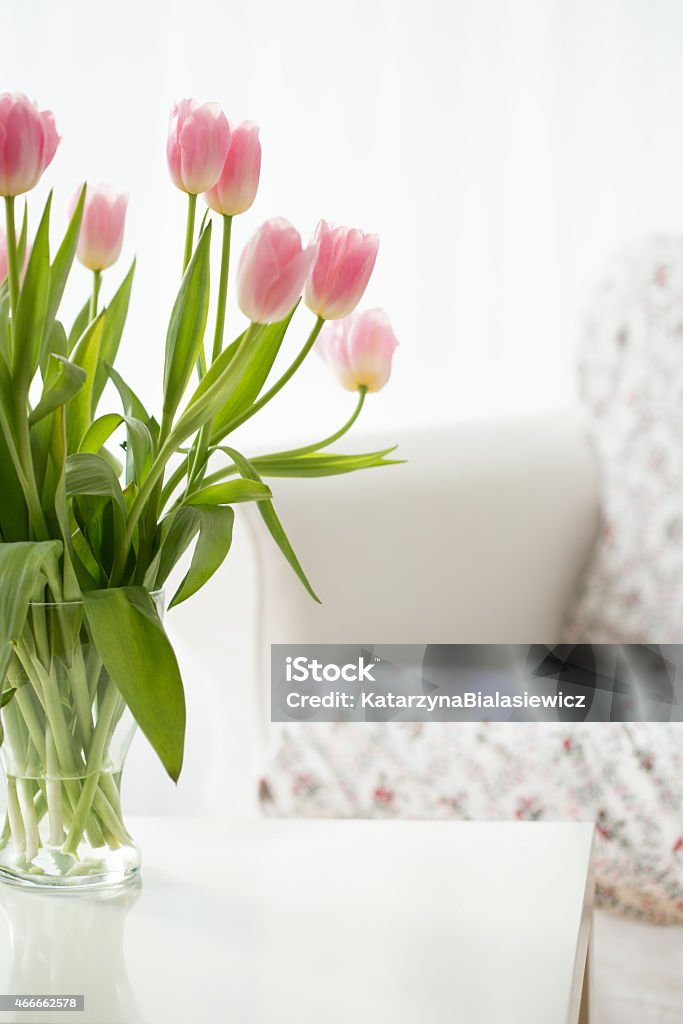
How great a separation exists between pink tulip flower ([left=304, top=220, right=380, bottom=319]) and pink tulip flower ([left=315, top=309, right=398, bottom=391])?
6 centimetres

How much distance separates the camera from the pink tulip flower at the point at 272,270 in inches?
19.2

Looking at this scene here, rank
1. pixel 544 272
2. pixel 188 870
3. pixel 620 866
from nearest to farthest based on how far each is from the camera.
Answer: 1. pixel 188 870
2. pixel 620 866
3. pixel 544 272

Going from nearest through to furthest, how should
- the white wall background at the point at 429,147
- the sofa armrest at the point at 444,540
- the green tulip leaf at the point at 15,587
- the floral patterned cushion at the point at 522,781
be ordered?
the green tulip leaf at the point at 15,587 → the floral patterned cushion at the point at 522,781 → the sofa armrest at the point at 444,540 → the white wall background at the point at 429,147

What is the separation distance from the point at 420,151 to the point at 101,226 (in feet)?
3.33

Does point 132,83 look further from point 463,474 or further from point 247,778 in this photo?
point 247,778

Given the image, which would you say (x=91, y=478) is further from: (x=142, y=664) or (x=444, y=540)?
(x=444, y=540)

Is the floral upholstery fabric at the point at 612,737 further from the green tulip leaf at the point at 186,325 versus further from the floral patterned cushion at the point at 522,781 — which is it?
the green tulip leaf at the point at 186,325

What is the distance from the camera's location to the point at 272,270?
1.60ft

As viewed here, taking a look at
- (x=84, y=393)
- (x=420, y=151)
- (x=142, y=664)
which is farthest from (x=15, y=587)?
(x=420, y=151)

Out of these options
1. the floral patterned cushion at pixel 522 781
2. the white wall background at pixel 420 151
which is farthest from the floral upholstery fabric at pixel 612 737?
the white wall background at pixel 420 151

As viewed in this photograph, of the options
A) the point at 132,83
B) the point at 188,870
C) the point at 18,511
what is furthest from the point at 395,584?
the point at 132,83

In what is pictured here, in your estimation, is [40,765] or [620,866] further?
[620,866]

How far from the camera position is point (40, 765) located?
547 mm

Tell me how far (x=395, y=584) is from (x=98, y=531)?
0.60m
